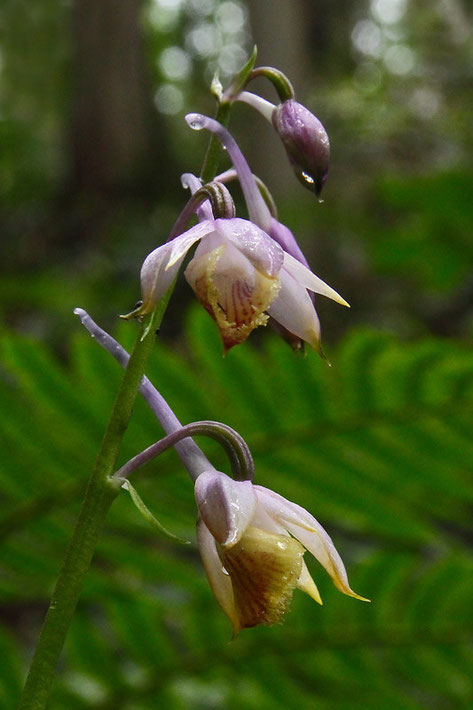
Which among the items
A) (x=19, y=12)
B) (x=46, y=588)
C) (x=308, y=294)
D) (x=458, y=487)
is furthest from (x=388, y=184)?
(x=19, y=12)

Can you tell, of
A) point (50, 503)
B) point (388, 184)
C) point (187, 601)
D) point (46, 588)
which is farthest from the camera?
point (388, 184)

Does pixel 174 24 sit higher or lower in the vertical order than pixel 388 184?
lower

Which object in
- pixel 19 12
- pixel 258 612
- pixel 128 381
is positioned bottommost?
pixel 19 12

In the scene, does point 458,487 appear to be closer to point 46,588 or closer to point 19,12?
point 46,588

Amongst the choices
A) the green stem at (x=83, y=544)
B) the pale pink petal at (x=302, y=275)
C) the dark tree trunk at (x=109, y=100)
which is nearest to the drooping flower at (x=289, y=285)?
the pale pink petal at (x=302, y=275)

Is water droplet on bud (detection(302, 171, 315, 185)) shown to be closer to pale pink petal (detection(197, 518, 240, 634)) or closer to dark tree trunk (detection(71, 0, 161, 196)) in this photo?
pale pink petal (detection(197, 518, 240, 634))

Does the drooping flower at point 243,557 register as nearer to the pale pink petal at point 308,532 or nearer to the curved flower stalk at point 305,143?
the pale pink petal at point 308,532
